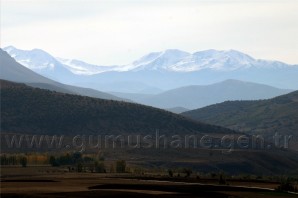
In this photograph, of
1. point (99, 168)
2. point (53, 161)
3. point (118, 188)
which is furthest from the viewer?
point (53, 161)

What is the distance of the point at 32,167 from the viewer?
127 m

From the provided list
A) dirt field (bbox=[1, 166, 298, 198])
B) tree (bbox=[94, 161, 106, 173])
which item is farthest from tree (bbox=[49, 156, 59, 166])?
dirt field (bbox=[1, 166, 298, 198])

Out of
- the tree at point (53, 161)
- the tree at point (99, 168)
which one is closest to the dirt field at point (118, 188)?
the tree at point (99, 168)

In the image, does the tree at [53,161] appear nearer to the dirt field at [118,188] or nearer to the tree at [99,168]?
the tree at [99,168]

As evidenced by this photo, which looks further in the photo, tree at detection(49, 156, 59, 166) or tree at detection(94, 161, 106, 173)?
tree at detection(49, 156, 59, 166)

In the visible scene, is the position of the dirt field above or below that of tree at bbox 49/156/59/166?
below

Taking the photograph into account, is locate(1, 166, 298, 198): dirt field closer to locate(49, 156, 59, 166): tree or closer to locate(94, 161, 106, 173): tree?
locate(94, 161, 106, 173): tree

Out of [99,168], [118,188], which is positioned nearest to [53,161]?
[99,168]

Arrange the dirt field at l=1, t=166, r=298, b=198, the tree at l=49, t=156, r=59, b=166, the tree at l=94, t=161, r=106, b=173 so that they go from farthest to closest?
the tree at l=49, t=156, r=59, b=166
the tree at l=94, t=161, r=106, b=173
the dirt field at l=1, t=166, r=298, b=198

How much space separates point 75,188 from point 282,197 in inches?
868

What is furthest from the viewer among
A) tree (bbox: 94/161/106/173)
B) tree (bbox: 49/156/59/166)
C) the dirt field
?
tree (bbox: 49/156/59/166)

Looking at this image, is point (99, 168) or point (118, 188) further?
point (99, 168)

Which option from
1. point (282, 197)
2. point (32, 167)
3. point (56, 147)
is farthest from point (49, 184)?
point (56, 147)

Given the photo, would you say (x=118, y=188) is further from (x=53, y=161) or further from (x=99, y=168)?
(x=53, y=161)
